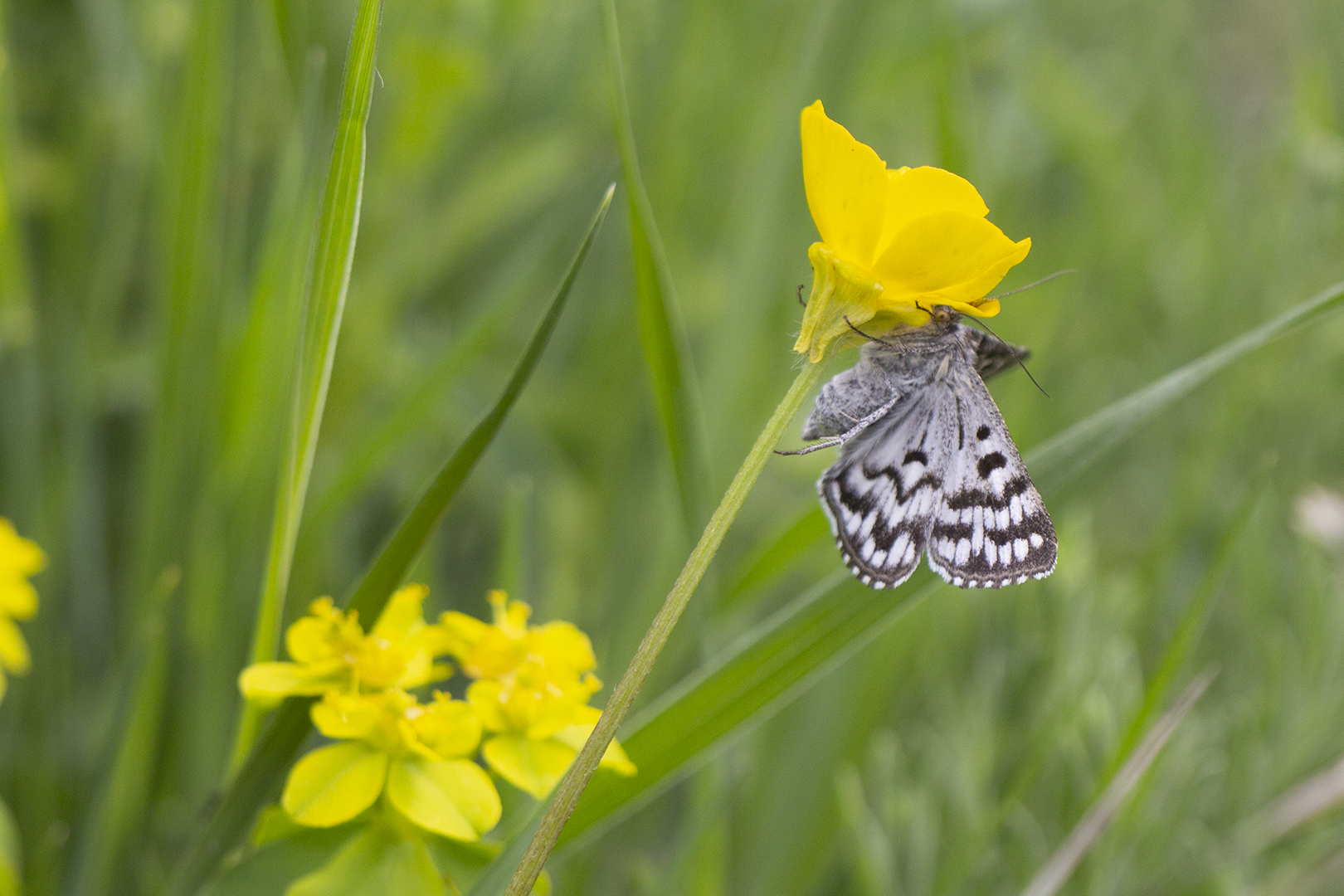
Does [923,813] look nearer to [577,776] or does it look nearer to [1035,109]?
[577,776]

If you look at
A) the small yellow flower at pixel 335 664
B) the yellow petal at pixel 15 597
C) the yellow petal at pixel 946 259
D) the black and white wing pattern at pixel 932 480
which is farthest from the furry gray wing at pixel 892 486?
the yellow petal at pixel 15 597

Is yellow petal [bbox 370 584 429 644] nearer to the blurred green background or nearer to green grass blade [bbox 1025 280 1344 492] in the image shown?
the blurred green background

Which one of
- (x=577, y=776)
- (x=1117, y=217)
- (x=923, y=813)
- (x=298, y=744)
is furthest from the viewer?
(x=1117, y=217)

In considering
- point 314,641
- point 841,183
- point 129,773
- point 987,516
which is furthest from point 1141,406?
point 129,773

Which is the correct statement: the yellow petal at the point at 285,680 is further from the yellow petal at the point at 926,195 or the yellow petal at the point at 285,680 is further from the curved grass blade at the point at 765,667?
the yellow petal at the point at 926,195

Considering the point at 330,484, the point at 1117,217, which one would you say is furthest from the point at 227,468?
the point at 1117,217

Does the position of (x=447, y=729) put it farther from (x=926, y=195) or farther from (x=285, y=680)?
(x=926, y=195)

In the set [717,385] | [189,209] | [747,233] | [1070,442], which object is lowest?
[1070,442]
